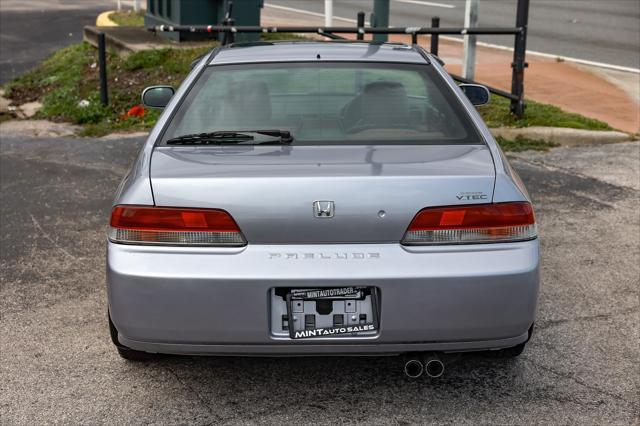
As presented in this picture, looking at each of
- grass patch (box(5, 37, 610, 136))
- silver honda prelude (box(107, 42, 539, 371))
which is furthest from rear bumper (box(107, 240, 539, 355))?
grass patch (box(5, 37, 610, 136))

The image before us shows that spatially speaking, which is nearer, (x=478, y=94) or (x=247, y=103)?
(x=247, y=103)

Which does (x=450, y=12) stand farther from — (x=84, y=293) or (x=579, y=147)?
(x=84, y=293)

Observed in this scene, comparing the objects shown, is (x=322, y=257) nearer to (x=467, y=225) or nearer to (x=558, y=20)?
(x=467, y=225)

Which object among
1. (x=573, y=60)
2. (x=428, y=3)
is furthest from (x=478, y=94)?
(x=428, y=3)

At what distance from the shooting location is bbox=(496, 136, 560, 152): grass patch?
934cm

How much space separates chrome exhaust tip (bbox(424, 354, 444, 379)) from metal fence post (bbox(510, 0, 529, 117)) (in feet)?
21.0

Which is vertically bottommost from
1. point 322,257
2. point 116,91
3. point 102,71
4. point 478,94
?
point 116,91

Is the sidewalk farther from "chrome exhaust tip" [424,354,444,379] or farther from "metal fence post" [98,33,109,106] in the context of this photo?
"chrome exhaust tip" [424,354,444,379]

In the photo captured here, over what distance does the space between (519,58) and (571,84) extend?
3075 millimetres

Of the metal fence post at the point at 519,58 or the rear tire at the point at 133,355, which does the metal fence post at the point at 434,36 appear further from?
the rear tire at the point at 133,355

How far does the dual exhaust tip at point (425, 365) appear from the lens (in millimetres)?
3848

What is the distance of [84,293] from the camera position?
548cm

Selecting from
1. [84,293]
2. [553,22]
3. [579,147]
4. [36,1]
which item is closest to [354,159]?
[84,293]

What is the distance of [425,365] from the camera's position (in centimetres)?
386
